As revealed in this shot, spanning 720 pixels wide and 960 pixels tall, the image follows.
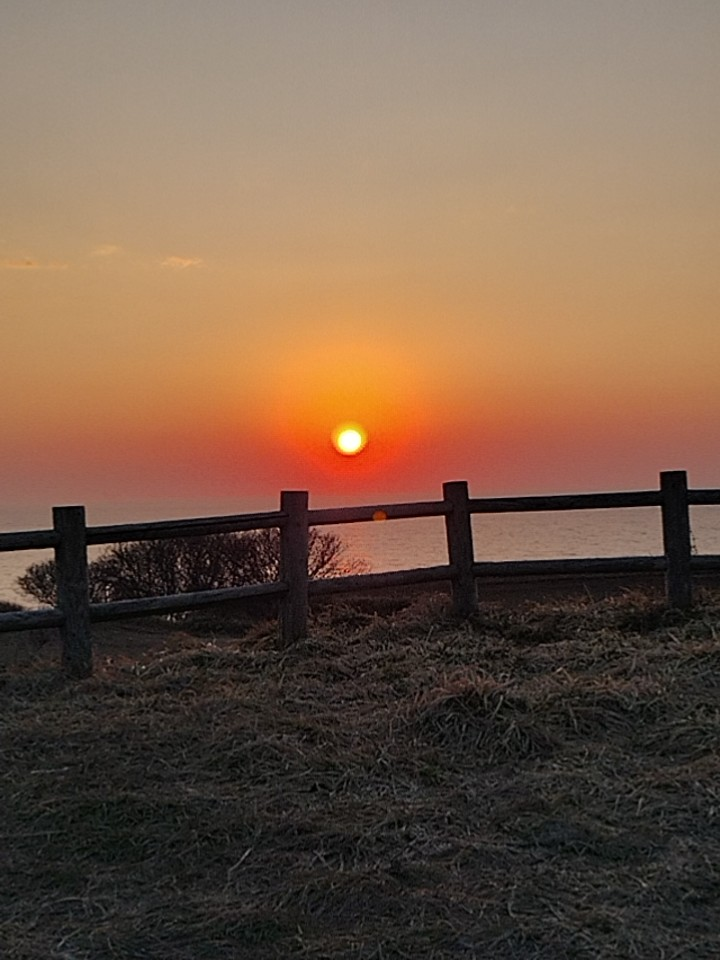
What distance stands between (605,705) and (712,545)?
28.6 m

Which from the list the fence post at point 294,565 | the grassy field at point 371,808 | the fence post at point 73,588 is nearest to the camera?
the grassy field at point 371,808

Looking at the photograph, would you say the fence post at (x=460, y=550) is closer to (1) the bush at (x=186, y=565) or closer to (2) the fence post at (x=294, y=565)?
(2) the fence post at (x=294, y=565)

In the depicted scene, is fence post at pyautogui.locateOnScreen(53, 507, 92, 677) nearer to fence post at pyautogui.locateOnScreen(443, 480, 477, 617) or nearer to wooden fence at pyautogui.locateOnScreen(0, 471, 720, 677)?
wooden fence at pyautogui.locateOnScreen(0, 471, 720, 677)

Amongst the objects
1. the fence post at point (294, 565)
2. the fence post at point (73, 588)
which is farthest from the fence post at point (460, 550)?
the fence post at point (73, 588)

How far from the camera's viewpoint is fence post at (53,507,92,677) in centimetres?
813

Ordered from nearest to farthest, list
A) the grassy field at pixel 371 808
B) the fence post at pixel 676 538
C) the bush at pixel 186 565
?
the grassy field at pixel 371 808 → the fence post at pixel 676 538 → the bush at pixel 186 565

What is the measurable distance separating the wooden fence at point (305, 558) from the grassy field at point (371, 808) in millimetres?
575

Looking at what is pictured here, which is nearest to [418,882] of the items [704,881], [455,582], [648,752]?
[704,881]

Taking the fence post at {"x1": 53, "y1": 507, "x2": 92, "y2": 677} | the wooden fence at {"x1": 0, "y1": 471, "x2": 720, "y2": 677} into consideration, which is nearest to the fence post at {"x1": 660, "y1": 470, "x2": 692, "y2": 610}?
the wooden fence at {"x1": 0, "y1": 471, "x2": 720, "y2": 677}

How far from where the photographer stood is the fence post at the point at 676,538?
31.4ft

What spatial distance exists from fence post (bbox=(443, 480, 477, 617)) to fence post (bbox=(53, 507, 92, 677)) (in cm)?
332

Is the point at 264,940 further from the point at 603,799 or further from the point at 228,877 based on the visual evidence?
the point at 603,799

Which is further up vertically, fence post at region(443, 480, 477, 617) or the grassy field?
fence post at region(443, 480, 477, 617)

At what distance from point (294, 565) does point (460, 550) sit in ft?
5.23
